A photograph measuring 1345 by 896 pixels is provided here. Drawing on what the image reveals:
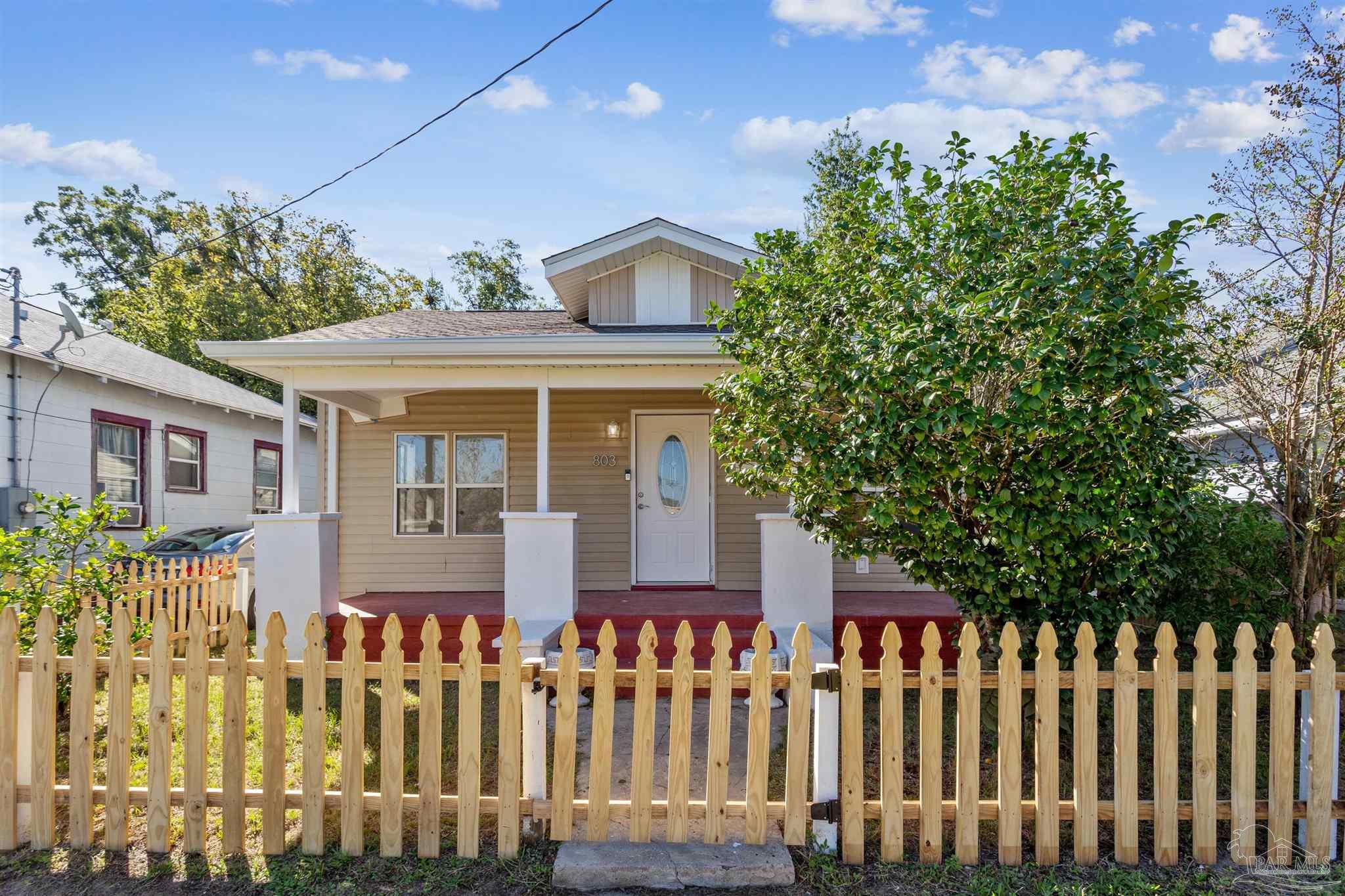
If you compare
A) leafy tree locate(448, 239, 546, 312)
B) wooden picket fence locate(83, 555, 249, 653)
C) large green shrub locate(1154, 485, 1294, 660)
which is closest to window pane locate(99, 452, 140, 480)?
wooden picket fence locate(83, 555, 249, 653)

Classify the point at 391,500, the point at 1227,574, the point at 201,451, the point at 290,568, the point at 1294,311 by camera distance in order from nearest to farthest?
the point at 1294,311 → the point at 1227,574 → the point at 290,568 → the point at 391,500 → the point at 201,451

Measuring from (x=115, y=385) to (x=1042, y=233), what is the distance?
13.2m

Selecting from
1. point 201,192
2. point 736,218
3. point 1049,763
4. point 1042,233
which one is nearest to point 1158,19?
point 1042,233

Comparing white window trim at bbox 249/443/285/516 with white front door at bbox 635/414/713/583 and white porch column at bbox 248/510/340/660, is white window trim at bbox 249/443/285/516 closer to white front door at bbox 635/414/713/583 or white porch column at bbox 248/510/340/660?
white porch column at bbox 248/510/340/660

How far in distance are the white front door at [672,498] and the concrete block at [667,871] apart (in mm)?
5584

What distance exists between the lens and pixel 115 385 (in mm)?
11664

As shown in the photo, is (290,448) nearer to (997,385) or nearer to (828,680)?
(828,680)

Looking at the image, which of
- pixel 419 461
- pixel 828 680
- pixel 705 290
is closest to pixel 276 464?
pixel 419 461

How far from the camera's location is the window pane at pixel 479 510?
353 inches

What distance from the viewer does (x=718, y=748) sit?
10.5 feet

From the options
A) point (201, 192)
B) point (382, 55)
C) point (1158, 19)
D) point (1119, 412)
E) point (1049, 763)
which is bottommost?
point (1049, 763)

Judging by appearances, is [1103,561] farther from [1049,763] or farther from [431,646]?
[431,646]

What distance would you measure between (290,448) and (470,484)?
248 centimetres

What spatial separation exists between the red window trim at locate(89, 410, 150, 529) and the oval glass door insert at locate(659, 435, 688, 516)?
8.69 m
